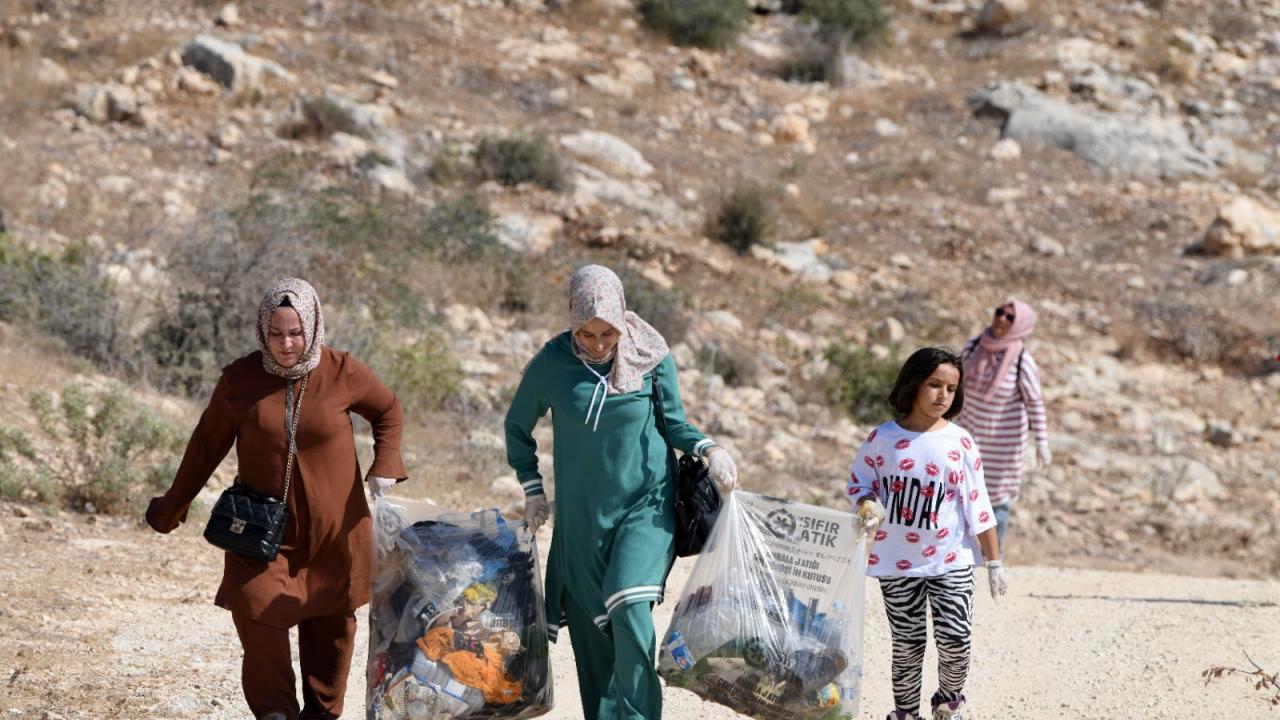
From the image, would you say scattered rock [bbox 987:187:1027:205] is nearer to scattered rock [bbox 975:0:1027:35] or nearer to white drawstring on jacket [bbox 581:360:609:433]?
scattered rock [bbox 975:0:1027:35]

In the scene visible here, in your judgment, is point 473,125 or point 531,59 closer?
point 473,125

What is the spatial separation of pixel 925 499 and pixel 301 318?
188 cm

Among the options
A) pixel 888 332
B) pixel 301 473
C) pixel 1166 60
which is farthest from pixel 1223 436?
pixel 1166 60

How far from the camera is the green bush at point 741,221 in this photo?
14.2 meters

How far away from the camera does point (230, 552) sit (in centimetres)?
372

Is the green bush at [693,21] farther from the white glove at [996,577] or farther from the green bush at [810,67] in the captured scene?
the white glove at [996,577]

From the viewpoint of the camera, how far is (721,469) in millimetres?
3746

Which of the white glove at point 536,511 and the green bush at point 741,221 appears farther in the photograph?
the green bush at point 741,221

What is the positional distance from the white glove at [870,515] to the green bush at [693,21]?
55.2ft

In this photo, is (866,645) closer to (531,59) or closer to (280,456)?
(280,456)

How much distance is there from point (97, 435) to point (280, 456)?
3.54 metres

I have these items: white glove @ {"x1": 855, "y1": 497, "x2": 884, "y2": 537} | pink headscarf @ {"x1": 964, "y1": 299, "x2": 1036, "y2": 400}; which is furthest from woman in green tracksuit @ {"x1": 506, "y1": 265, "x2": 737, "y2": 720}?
pink headscarf @ {"x1": 964, "y1": 299, "x2": 1036, "y2": 400}

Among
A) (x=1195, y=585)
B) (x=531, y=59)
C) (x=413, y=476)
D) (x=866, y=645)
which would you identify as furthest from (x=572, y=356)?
Result: (x=531, y=59)

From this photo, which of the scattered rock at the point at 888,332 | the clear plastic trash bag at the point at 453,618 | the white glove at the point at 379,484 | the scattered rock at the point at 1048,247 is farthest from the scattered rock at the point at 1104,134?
the white glove at the point at 379,484
